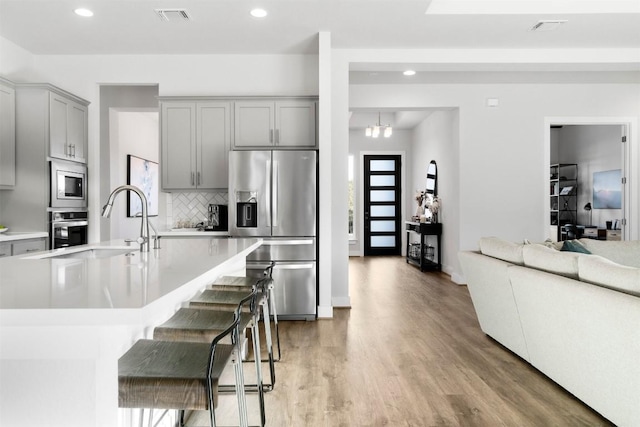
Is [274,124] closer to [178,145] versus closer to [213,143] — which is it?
[213,143]

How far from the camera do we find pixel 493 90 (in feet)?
19.6

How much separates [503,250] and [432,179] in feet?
15.2

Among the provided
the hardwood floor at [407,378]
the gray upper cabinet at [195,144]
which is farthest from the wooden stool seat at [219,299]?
the gray upper cabinet at [195,144]

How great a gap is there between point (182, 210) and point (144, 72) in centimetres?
165

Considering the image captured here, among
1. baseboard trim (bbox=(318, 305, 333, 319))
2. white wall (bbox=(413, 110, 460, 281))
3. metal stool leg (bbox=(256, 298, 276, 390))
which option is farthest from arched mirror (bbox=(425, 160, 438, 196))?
metal stool leg (bbox=(256, 298, 276, 390))

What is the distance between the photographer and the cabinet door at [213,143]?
15.4ft

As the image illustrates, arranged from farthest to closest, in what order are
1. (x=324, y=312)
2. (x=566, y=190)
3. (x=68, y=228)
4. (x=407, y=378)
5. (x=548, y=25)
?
1. (x=566, y=190)
2. (x=68, y=228)
3. (x=324, y=312)
4. (x=548, y=25)
5. (x=407, y=378)

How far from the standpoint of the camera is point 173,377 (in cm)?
126

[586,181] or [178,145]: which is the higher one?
[178,145]

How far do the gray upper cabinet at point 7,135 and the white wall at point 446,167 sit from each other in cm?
536

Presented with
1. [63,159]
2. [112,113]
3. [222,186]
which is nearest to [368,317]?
[222,186]

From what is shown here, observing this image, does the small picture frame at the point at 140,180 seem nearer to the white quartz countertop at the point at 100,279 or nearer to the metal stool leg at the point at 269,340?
the metal stool leg at the point at 269,340

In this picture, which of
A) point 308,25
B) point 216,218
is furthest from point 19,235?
point 308,25

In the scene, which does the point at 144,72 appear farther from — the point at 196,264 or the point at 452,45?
the point at 196,264
